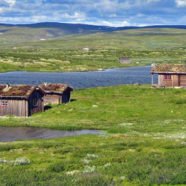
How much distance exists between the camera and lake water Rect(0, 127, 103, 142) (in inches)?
2219

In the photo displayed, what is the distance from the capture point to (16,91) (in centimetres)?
7344

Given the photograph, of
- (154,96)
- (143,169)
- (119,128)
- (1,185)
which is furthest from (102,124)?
(1,185)

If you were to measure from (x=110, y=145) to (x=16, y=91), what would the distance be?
29.7 meters

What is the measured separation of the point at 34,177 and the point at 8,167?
5.91m

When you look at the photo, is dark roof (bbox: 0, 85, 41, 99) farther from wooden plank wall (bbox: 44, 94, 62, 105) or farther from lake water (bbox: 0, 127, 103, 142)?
lake water (bbox: 0, 127, 103, 142)

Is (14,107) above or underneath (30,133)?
above

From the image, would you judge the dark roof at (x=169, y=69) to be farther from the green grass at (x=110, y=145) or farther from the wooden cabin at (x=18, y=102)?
the wooden cabin at (x=18, y=102)

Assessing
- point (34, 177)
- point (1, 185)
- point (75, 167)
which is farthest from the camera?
point (75, 167)

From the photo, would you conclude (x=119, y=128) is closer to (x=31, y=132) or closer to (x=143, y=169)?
(x=31, y=132)

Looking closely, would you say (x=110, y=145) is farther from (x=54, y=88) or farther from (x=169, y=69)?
(x=169, y=69)

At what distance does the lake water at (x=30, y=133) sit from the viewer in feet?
185

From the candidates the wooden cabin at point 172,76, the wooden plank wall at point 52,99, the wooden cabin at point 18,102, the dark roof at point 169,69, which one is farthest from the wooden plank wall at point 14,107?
the dark roof at point 169,69

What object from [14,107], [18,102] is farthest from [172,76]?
[14,107]

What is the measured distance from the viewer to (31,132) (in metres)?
59.7
